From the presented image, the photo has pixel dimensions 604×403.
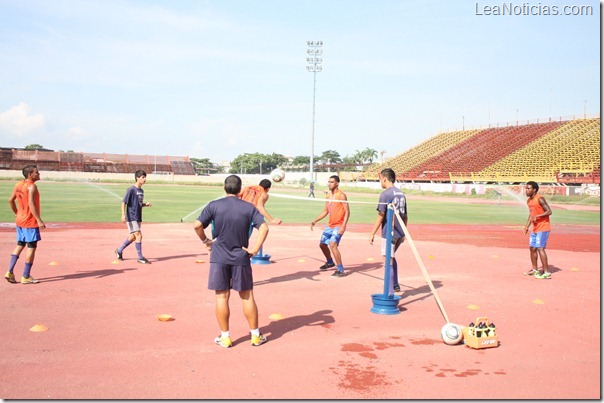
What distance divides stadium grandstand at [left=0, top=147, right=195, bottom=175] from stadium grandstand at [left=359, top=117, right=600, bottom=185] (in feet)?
129

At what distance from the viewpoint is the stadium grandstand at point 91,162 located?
8988cm

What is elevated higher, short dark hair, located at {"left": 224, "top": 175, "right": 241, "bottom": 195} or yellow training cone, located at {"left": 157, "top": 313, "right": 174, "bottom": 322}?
short dark hair, located at {"left": 224, "top": 175, "right": 241, "bottom": 195}

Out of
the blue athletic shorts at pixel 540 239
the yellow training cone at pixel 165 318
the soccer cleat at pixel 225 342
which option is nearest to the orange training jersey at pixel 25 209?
the yellow training cone at pixel 165 318

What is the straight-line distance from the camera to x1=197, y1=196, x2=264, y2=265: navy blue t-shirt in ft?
→ 20.6

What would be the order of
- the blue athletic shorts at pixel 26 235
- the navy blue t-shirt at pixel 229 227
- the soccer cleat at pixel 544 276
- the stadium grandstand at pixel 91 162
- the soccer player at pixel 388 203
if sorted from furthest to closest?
the stadium grandstand at pixel 91 162, the soccer cleat at pixel 544 276, the blue athletic shorts at pixel 26 235, the soccer player at pixel 388 203, the navy blue t-shirt at pixel 229 227

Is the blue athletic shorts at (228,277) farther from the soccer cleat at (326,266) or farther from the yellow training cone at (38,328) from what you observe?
the soccer cleat at (326,266)

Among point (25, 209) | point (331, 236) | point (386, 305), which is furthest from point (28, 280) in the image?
point (386, 305)

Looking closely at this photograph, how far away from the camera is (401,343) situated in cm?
662

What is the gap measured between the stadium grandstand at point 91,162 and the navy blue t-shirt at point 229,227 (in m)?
90.3

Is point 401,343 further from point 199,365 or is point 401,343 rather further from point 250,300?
point 199,365

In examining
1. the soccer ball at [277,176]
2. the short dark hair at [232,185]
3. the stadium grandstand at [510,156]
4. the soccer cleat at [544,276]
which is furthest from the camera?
the stadium grandstand at [510,156]

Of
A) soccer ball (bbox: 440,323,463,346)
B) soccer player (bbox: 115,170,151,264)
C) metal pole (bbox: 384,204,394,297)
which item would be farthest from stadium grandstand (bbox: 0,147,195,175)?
soccer ball (bbox: 440,323,463,346)

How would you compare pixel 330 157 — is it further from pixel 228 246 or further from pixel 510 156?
pixel 228 246

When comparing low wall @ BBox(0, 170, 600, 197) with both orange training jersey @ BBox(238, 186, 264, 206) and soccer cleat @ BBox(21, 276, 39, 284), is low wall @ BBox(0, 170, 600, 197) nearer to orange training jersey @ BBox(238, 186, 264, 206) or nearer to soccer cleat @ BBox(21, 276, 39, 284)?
orange training jersey @ BBox(238, 186, 264, 206)
